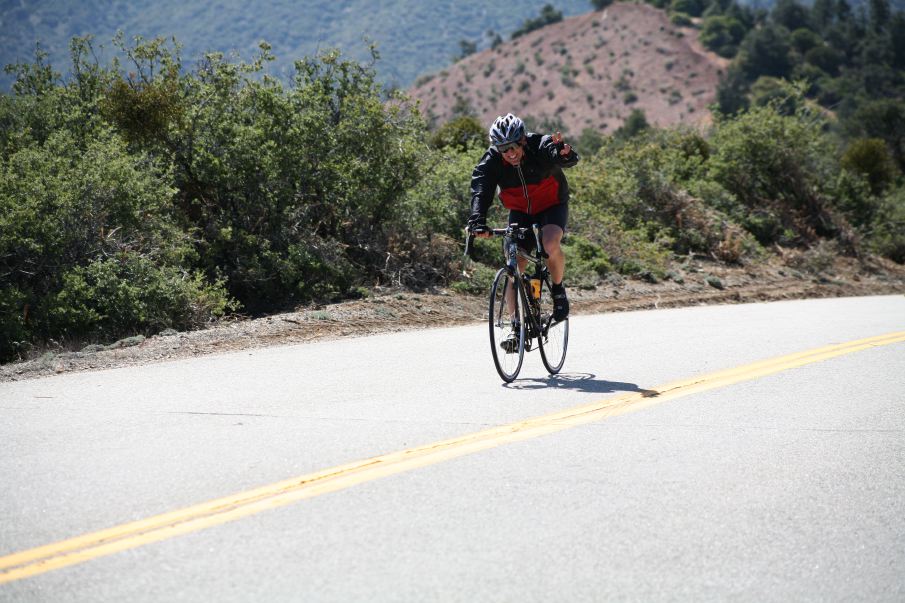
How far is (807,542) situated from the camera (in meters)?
4.13

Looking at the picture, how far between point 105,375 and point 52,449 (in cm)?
291

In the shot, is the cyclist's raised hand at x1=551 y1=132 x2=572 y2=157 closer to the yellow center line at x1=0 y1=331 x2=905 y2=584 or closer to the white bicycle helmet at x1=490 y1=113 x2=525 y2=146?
the white bicycle helmet at x1=490 y1=113 x2=525 y2=146

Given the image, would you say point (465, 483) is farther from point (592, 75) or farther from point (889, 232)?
point (592, 75)

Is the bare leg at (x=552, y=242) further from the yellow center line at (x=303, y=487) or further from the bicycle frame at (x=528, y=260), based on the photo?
the yellow center line at (x=303, y=487)

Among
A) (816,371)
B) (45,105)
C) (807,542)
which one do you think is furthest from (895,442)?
(45,105)

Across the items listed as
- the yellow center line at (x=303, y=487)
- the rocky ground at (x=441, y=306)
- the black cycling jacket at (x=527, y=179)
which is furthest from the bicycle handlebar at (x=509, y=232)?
the rocky ground at (x=441, y=306)

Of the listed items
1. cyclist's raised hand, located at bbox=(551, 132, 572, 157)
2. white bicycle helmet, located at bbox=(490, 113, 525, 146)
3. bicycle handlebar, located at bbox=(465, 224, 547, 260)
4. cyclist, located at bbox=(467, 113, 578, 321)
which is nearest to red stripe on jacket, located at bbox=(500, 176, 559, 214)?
cyclist, located at bbox=(467, 113, 578, 321)

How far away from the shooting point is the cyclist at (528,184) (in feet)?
25.5

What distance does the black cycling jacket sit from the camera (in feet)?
25.9

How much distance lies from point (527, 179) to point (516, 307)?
1.14 metres

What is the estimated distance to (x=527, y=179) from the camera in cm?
805

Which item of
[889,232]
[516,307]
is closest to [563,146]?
[516,307]

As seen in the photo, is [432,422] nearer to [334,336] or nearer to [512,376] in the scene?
[512,376]

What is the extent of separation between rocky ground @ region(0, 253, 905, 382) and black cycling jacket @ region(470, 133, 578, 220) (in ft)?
12.1
